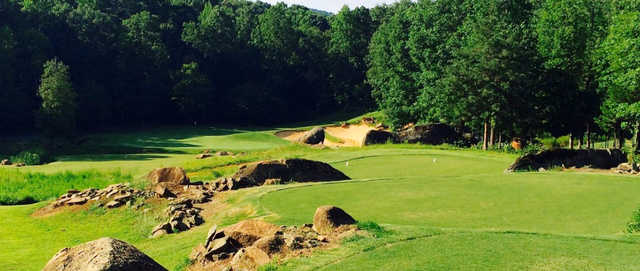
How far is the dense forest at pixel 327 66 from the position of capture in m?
41.6

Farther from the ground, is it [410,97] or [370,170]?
[410,97]

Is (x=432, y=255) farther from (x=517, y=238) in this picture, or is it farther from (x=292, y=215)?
(x=292, y=215)

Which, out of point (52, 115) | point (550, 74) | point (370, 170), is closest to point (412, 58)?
point (550, 74)

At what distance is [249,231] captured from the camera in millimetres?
12883

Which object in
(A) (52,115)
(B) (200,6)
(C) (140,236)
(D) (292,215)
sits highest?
(B) (200,6)

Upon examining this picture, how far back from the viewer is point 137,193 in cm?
2278

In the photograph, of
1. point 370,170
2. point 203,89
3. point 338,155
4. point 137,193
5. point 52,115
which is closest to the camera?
point 137,193

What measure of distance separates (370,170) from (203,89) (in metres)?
50.8

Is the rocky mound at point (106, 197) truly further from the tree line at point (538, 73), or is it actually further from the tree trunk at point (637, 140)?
the tree trunk at point (637, 140)

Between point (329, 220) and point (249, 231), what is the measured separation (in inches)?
72.9

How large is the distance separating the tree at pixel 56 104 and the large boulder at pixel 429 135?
34793mm

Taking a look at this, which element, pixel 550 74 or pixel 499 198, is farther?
pixel 550 74

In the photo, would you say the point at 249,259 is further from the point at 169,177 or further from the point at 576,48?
the point at 576,48

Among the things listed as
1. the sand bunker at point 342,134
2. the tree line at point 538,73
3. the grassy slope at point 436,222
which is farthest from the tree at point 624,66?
the sand bunker at point 342,134
